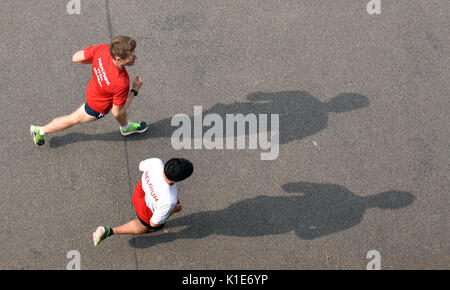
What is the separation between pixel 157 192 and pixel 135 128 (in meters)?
1.65

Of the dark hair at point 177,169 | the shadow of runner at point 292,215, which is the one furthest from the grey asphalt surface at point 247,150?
the dark hair at point 177,169

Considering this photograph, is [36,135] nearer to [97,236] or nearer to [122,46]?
[97,236]

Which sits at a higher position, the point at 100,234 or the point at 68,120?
the point at 68,120

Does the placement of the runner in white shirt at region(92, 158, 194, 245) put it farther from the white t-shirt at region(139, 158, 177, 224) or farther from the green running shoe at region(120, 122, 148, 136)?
the green running shoe at region(120, 122, 148, 136)

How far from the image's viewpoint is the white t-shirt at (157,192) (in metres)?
3.68

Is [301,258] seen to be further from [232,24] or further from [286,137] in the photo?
[232,24]

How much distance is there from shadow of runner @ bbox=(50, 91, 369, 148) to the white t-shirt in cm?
148

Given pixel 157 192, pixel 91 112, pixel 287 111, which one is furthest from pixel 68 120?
pixel 287 111

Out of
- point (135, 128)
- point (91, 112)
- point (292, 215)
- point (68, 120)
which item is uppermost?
point (91, 112)

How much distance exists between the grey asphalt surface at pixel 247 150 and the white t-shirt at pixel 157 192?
3.42 ft

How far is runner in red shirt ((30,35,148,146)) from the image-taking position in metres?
3.96

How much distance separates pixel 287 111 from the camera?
5.52m

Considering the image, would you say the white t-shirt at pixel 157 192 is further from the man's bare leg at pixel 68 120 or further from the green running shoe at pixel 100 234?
the man's bare leg at pixel 68 120

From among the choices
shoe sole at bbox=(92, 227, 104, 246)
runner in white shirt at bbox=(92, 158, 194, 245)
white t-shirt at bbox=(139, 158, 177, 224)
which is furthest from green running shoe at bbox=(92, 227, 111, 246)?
white t-shirt at bbox=(139, 158, 177, 224)
